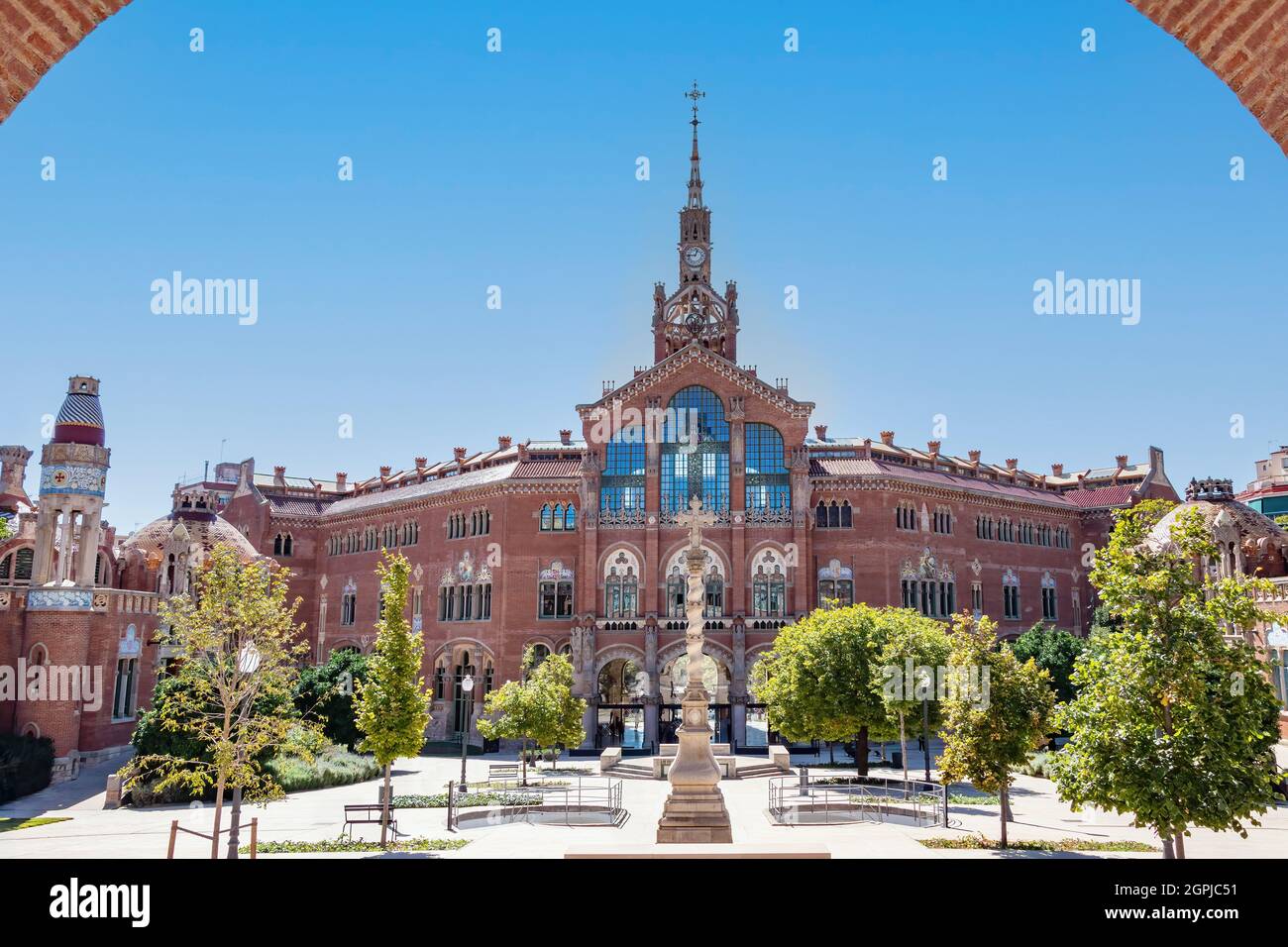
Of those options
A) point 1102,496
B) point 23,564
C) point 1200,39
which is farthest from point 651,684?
point 1200,39

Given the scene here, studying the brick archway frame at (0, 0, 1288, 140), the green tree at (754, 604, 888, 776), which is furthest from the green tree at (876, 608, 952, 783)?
the brick archway frame at (0, 0, 1288, 140)

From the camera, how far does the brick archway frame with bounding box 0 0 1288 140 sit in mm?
4633

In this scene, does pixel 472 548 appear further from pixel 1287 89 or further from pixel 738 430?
pixel 1287 89

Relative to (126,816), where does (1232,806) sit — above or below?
above

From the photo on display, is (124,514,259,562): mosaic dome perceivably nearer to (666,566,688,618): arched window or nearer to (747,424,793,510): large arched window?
(666,566,688,618): arched window

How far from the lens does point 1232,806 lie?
17.0 m

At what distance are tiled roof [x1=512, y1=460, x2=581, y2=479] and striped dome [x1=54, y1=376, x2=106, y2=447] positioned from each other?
23.6 metres

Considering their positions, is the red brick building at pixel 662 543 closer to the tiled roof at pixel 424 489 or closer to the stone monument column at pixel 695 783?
the tiled roof at pixel 424 489

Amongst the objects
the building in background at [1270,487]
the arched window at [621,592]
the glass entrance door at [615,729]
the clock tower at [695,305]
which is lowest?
the glass entrance door at [615,729]

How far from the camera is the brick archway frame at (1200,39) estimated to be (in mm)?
4633

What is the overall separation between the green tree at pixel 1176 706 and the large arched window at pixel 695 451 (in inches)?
1565

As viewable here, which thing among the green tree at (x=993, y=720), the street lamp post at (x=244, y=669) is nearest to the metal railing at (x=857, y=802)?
the green tree at (x=993, y=720)
